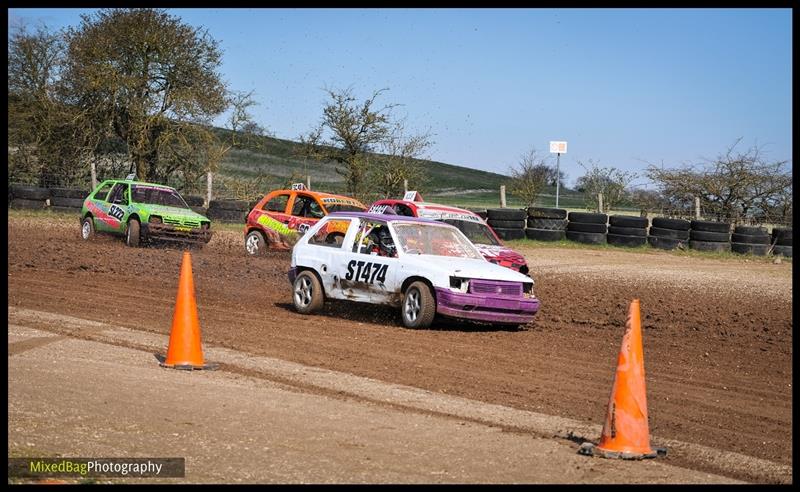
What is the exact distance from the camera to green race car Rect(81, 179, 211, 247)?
24.6 m

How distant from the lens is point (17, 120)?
1577 inches

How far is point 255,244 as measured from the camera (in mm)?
23750

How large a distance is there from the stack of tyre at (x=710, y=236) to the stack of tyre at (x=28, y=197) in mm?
19770

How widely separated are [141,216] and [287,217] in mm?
3572

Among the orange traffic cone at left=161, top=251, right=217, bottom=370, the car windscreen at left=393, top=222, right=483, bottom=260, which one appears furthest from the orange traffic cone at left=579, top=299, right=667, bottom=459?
the car windscreen at left=393, top=222, right=483, bottom=260

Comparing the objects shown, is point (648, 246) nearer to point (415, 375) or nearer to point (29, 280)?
point (29, 280)

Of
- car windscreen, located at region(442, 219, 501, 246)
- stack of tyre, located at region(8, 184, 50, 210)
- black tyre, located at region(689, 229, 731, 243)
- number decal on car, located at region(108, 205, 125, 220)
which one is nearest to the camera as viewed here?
car windscreen, located at region(442, 219, 501, 246)

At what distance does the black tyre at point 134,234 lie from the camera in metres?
24.6

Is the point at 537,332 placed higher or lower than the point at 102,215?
lower

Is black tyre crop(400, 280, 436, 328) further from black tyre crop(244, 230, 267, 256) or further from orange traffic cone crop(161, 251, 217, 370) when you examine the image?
black tyre crop(244, 230, 267, 256)

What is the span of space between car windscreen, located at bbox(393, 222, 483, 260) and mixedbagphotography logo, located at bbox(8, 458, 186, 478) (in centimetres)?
785

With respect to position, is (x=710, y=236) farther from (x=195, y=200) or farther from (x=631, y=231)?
(x=195, y=200)

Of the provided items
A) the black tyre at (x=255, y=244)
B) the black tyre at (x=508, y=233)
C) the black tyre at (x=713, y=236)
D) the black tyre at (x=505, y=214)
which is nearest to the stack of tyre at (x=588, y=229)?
the black tyre at (x=508, y=233)

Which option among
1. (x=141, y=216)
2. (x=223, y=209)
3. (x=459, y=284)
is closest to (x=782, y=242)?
(x=223, y=209)
